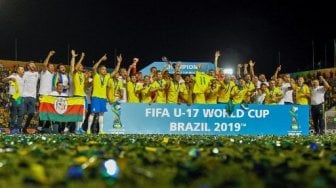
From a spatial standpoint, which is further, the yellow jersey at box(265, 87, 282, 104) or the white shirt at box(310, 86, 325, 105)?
the yellow jersey at box(265, 87, 282, 104)

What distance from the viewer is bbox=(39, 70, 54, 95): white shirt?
1525cm

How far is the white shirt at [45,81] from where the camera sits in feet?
50.0

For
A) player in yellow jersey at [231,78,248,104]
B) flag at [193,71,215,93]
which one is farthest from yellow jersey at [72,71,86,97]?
player in yellow jersey at [231,78,248,104]

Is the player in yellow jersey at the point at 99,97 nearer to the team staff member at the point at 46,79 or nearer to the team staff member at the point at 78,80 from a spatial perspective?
the team staff member at the point at 78,80

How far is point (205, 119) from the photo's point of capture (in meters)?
16.5

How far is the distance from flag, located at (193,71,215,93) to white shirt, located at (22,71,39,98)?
16.1ft

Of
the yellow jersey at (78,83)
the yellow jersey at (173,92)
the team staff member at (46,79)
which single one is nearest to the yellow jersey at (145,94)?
the yellow jersey at (173,92)

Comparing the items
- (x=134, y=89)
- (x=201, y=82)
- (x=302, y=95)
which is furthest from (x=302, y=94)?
(x=134, y=89)

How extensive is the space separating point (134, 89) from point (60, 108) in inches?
92.6

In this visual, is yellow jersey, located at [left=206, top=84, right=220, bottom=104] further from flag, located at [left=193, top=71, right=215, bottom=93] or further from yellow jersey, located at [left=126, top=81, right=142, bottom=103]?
yellow jersey, located at [left=126, top=81, right=142, bottom=103]

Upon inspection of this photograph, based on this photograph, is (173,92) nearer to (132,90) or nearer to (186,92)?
(186,92)

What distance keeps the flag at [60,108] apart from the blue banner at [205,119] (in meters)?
0.90

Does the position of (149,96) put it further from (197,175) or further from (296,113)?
(197,175)

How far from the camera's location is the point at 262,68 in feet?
142
